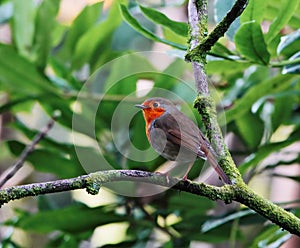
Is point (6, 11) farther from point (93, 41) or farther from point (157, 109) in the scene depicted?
point (157, 109)

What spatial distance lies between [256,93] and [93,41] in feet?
1.36

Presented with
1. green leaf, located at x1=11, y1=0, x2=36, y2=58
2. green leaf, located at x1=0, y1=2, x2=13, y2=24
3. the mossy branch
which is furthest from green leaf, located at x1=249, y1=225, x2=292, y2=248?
green leaf, located at x1=0, y1=2, x2=13, y2=24

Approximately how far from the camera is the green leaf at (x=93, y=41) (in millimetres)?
1293

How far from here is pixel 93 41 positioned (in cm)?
132

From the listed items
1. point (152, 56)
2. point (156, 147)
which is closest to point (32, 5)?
point (152, 56)

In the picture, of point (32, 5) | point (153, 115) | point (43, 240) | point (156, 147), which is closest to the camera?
point (156, 147)

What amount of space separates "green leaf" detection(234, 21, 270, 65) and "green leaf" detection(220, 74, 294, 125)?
143 millimetres

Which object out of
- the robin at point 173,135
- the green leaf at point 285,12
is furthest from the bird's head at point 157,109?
the green leaf at point 285,12

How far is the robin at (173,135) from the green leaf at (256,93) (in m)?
0.12

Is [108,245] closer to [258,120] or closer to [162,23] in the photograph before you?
[258,120]

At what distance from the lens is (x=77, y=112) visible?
1.28 meters

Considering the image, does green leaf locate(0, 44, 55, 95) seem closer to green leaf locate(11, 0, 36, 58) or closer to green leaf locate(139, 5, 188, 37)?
green leaf locate(11, 0, 36, 58)

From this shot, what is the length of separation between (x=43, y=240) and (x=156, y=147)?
94 centimetres

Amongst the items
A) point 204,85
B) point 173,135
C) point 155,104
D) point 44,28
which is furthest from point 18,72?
point 204,85
